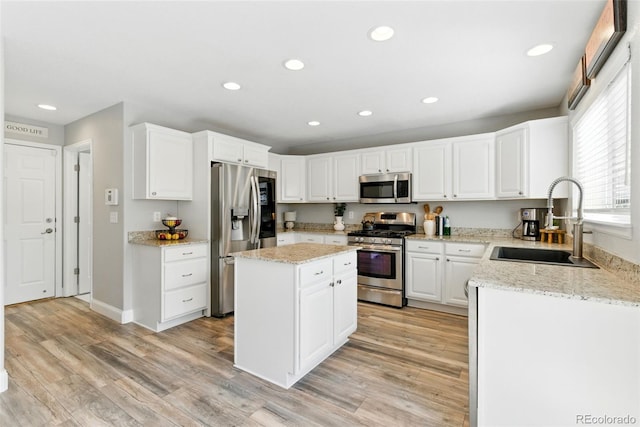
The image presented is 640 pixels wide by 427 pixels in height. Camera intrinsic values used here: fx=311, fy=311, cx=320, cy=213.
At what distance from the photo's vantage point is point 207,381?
85.3 inches

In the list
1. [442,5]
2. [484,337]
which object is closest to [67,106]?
[442,5]

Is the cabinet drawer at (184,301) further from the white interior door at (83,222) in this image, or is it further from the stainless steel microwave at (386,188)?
the stainless steel microwave at (386,188)

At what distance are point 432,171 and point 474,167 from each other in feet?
1.59

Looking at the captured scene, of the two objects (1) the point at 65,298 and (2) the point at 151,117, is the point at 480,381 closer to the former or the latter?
(2) the point at 151,117

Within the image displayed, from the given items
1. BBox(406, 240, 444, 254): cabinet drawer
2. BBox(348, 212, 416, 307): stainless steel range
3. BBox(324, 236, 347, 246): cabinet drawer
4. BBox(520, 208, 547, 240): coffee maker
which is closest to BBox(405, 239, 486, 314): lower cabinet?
BBox(406, 240, 444, 254): cabinet drawer

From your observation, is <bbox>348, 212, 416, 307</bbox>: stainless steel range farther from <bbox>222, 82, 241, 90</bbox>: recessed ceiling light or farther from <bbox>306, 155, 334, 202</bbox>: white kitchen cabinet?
<bbox>222, 82, 241, 90</bbox>: recessed ceiling light

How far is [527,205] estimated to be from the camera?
370 cm

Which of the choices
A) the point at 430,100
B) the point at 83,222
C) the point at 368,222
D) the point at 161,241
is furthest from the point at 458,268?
the point at 83,222

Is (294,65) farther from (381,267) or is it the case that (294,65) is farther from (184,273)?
(381,267)

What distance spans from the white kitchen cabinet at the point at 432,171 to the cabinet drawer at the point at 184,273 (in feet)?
9.11

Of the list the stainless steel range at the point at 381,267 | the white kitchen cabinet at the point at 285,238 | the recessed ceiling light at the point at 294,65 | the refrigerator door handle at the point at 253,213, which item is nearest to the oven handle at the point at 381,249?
the stainless steel range at the point at 381,267

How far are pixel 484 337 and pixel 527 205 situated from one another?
2.98 metres

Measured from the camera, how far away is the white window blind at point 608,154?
1646 millimetres

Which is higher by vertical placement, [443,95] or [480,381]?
[443,95]
